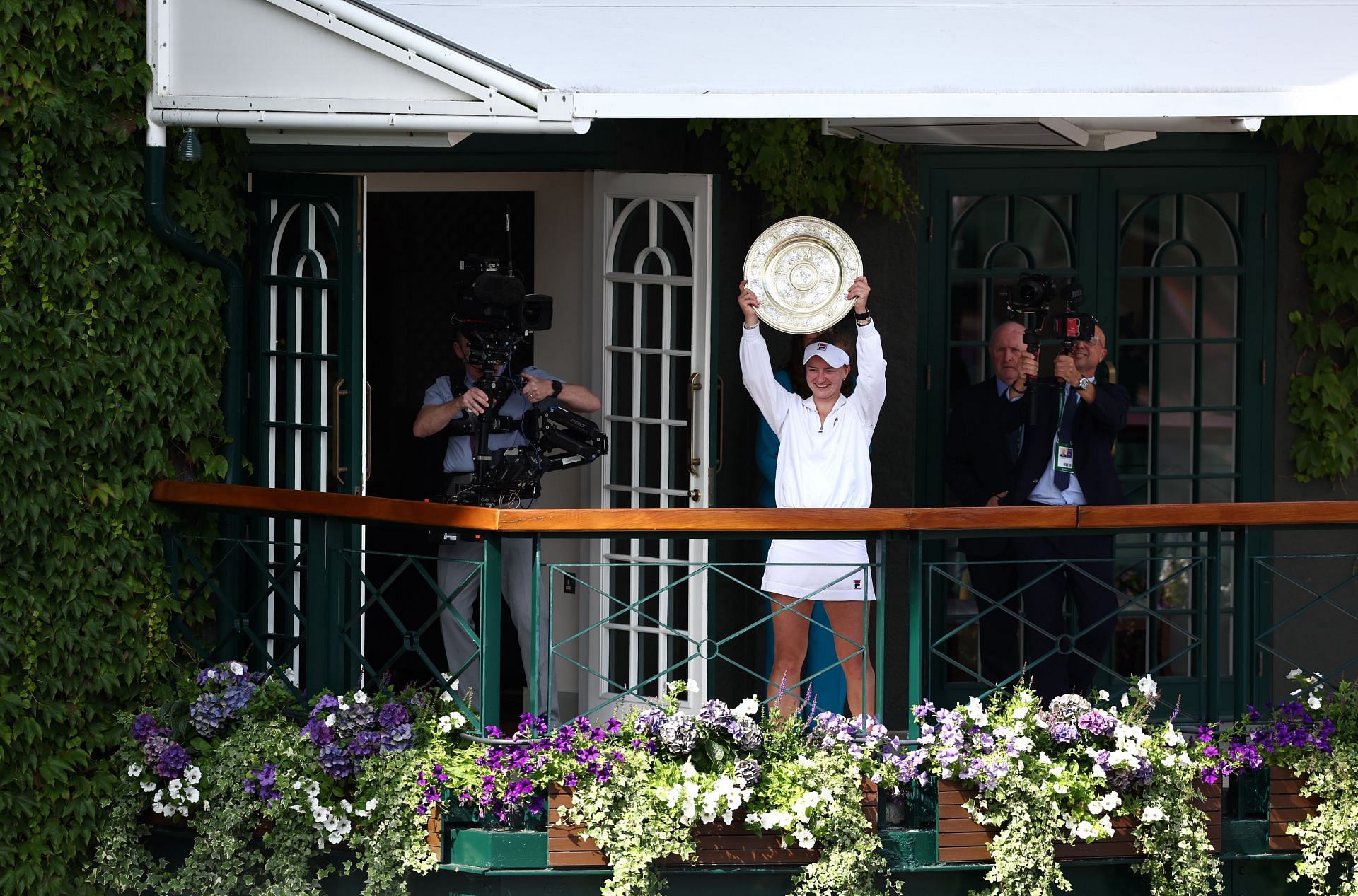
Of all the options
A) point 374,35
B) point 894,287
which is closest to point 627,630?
point 894,287

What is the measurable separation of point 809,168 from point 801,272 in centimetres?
112

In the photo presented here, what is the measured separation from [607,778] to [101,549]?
6.59 feet

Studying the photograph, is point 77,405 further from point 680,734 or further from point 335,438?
point 680,734

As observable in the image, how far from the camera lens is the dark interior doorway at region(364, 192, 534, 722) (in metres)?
9.74

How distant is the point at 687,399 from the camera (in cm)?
755

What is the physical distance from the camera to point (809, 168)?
793 cm

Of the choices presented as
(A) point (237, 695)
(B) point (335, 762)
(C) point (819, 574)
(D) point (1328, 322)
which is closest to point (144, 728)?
(A) point (237, 695)

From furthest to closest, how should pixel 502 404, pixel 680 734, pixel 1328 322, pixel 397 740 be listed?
1. pixel 1328 322
2. pixel 502 404
3. pixel 397 740
4. pixel 680 734

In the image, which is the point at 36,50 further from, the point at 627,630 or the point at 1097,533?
the point at 1097,533

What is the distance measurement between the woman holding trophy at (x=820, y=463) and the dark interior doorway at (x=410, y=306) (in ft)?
9.75

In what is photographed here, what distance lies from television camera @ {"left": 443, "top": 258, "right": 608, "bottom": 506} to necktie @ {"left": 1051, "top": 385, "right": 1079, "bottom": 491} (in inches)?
71.3

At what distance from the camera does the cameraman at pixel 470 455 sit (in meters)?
7.14

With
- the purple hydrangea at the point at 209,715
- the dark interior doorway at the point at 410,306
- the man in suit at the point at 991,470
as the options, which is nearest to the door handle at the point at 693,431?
the man in suit at the point at 991,470

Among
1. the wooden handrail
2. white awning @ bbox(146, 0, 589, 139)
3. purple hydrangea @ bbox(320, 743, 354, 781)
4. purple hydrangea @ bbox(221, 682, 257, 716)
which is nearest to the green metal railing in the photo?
the wooden handrail
